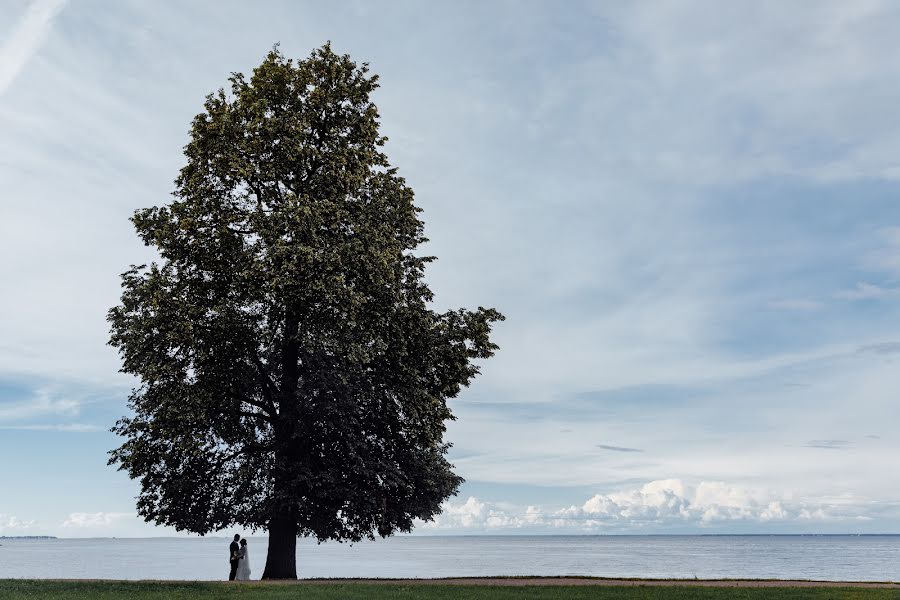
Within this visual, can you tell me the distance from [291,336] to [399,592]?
907 centimetres

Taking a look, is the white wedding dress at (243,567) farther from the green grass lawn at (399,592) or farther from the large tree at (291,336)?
the green grass lawn at (399,592)

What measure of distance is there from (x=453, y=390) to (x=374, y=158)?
362 inches

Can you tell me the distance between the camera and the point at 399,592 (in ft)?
72.8

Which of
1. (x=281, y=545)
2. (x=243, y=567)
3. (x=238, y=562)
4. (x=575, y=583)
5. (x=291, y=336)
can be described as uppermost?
(x=291, y=336)

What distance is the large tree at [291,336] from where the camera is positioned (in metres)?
25.6

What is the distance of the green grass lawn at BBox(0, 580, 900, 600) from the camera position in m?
21.0

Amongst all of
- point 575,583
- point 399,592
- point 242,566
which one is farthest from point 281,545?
point 575,583

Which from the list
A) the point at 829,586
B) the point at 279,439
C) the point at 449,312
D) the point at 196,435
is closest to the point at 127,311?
the point at 196,435

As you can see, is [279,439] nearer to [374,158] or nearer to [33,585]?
[33,585]

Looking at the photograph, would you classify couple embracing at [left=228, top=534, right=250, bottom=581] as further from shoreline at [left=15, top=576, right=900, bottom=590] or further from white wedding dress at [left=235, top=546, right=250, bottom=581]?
shoreline at [left=15, top=576, right=900, bottom=590]

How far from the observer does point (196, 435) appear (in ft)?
88.8

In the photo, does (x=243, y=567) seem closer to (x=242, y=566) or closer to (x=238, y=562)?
(x=242, y=566)

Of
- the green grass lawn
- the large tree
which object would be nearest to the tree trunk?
the large tree

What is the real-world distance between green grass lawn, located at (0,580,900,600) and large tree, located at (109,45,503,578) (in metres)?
4.07
